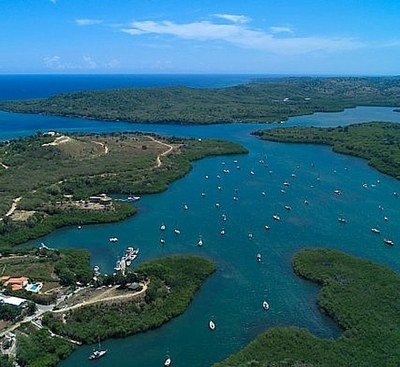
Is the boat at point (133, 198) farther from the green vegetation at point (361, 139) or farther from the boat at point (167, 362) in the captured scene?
the green vegetation at point (361, 139)

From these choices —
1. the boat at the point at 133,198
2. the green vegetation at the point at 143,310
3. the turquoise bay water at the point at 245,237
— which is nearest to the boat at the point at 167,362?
the turquoise bay water at the point at 245,237

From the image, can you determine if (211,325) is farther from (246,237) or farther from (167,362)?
(246,237)

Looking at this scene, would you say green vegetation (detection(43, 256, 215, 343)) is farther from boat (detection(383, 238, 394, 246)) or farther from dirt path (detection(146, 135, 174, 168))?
dirt path (detection(146, 135, 174, 168))

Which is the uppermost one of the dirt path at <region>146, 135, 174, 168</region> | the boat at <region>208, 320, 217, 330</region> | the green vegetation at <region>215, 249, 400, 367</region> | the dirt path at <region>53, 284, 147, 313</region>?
the dirt path at <region>146, 135, 174, 168</region>

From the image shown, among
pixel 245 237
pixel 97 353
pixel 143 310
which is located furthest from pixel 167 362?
pixel 245 237

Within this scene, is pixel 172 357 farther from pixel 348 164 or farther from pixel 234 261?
pixel 348 164

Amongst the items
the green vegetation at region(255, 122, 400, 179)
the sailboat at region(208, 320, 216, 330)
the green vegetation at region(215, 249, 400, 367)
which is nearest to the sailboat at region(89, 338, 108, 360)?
the sailboat at region(208, 320, 216, 330)
